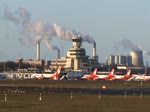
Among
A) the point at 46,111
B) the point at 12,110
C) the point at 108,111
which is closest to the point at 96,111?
the point at 108,111

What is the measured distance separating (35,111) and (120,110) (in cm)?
815

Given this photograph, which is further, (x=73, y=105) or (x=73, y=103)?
(x=73, y=103)

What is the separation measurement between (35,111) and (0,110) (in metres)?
3.39

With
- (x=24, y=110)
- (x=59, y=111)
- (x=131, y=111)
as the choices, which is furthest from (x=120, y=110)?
(x=24, y=110)

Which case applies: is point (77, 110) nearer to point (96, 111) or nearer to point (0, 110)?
point (96, 111)

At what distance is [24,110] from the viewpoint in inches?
1949

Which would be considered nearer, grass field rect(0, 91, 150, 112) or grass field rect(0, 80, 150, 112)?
grass field rect(0, 91, 150, 112)

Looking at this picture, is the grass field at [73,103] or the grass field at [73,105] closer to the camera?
the grass field at [73,105]

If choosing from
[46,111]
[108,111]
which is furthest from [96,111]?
[46,111]

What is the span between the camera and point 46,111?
47.9 meters

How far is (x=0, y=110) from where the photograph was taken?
4856cm

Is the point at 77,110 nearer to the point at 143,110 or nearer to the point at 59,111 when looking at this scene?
the point at 59,111

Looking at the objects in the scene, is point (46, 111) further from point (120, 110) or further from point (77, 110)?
point (120, 110)

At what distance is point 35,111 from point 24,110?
6.49ft
